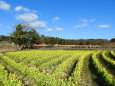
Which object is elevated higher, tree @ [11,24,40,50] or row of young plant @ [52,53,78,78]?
tree @ [11,24,40,50]

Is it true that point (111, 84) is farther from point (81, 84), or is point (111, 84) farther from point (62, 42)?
point (62, 42)

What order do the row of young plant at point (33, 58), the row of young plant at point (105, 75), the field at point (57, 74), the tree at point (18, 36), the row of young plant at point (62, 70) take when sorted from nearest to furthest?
the field at point (57, 74)
the row of young plant at point (105, 75)
the row of young plant at point (62, 70)
the row of young plant at point (33, 58)
the tree at point (18, 36)

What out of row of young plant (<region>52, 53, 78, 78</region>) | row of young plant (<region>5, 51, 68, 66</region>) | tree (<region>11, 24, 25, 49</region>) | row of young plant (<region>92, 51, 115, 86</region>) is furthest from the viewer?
tree (<region>11, 24, 25, 49</region>)

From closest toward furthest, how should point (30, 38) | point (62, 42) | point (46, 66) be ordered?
point (46, 66), point (30, 38), point (62, 42)

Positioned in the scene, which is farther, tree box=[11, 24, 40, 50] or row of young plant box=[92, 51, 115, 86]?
tree box=[11, 24, 40, 50]

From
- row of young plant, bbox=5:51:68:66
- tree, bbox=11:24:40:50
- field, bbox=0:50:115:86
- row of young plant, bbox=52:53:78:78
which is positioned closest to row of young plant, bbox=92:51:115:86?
→ field, bbox=0:50:115:86

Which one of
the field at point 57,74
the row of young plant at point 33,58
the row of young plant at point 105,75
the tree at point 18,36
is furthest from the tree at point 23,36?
the row of young plant at point 105,75

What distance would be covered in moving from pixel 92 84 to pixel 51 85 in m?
3.18

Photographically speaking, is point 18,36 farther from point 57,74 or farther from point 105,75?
point 105,75

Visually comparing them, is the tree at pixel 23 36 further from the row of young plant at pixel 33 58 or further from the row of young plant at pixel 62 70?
the row of young plant at pixel 62 70

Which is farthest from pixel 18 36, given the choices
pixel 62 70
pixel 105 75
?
pixel 105 75

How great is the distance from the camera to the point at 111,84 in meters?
6.97

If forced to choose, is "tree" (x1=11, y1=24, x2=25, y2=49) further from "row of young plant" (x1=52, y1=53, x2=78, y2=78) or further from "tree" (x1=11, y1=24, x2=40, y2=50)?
"row of young plant" (x1=52, y1=53, x2=78, y2=78)

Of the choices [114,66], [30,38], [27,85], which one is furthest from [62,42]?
[27,85]
